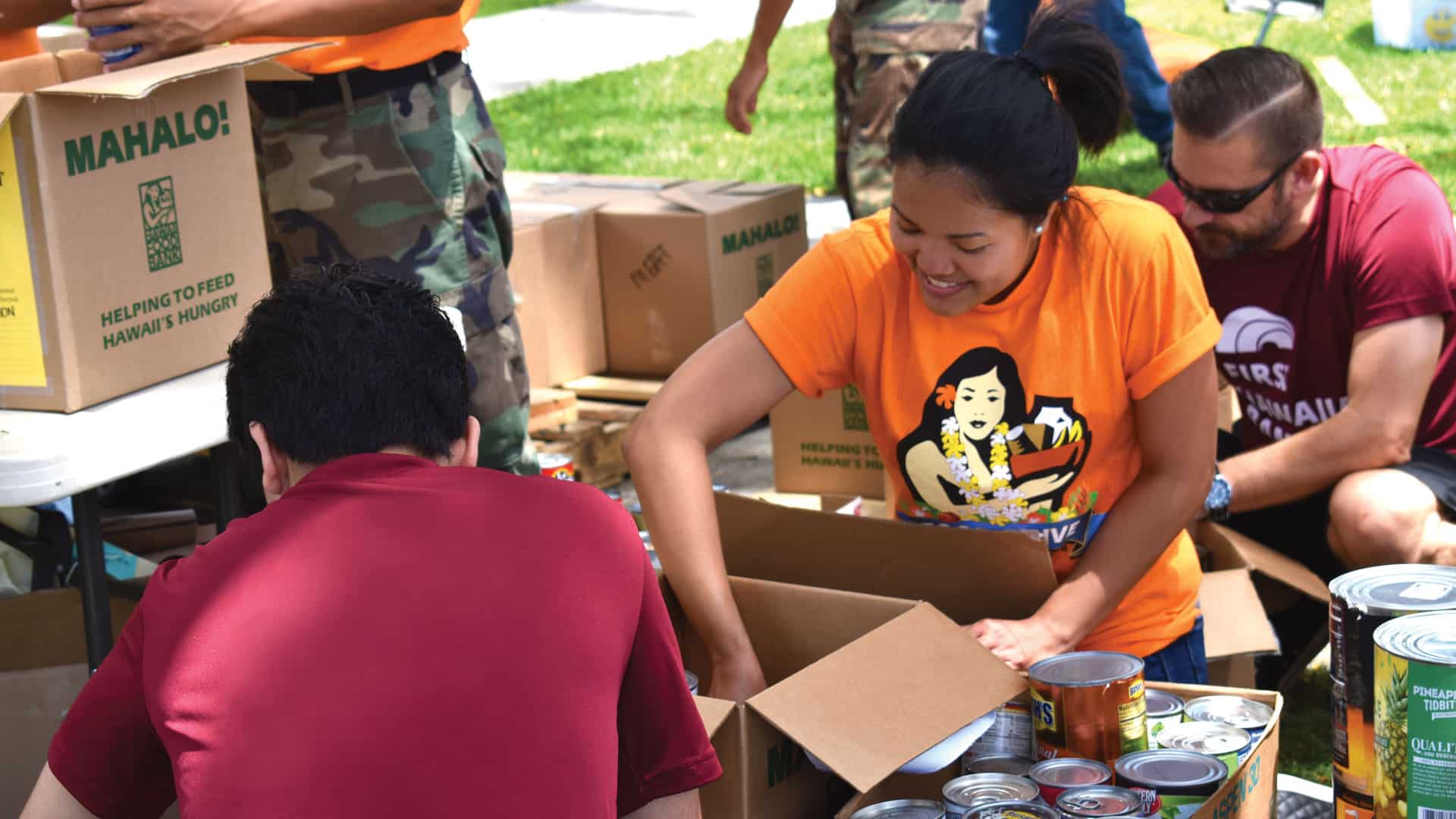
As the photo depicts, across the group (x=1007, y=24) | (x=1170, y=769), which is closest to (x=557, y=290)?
(x=1007, y=24)

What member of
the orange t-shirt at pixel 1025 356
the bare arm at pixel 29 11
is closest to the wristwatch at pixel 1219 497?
the orange t-shirt at pixel 1025 356

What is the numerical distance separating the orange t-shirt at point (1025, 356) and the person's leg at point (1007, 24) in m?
2.54

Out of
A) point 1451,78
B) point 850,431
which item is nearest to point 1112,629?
point 850,431

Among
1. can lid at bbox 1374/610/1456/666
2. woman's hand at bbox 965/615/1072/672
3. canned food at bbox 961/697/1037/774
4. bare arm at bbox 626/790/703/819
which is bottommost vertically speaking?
canned food at bbox 961/697/1037/774

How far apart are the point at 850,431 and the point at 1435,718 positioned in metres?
2.22

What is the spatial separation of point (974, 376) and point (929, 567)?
0.30 meters

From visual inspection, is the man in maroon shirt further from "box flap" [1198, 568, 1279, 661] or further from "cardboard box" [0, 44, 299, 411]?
"box flap" [1198, 568, 1279, 661]

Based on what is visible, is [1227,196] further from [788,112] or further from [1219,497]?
[788,112]

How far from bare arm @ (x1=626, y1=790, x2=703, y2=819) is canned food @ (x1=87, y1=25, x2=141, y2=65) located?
61.3 inches

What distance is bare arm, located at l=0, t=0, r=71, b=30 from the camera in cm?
312

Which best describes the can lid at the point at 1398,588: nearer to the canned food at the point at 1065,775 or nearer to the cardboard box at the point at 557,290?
the canned food at the point at 1065,775

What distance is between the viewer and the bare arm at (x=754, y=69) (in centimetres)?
450

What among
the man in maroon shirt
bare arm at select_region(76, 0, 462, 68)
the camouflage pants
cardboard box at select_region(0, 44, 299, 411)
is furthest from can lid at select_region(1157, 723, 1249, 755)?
bare arm at select_region(76, 0, 462, 68)

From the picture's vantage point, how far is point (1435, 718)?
5.86 ft
